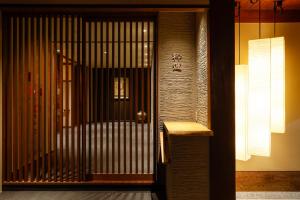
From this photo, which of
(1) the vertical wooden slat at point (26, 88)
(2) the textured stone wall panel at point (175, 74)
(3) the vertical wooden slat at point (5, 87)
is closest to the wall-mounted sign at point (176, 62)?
(2) the textured stone wall panel at point (175, 74)

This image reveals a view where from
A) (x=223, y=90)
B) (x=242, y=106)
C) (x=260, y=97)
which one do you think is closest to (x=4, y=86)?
(x=223, y=90)

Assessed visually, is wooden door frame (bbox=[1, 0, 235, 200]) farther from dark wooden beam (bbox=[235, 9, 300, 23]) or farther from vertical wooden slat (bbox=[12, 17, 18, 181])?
vertical wooden slat (bbox=[12, 17, 18, 181])

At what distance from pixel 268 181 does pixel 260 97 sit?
154 cm

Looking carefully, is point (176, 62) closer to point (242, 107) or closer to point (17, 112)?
point (242, 107)

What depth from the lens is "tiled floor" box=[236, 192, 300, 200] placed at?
4125 millimetres

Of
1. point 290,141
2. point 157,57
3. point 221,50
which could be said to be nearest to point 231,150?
point 221,50

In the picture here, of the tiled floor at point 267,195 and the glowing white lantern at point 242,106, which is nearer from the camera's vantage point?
the glowing white lantern at point 242,106

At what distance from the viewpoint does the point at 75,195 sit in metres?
4.16

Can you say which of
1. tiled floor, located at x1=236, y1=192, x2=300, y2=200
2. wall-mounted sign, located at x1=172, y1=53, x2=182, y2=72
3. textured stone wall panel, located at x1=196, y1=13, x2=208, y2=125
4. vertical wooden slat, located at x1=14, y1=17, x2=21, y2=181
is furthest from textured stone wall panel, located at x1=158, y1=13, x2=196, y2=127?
vertical wooden slat, located at x1=14, y1=17, x2=21, y2=181

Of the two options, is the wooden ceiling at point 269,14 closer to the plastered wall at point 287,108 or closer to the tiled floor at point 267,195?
the plastered wall at point 287,108

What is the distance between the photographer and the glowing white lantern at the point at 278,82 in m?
3.69

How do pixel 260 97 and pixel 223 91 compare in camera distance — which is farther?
pixel 260 97

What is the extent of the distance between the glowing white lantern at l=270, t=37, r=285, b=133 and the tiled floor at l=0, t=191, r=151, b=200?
2084mm

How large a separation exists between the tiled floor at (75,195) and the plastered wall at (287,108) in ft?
5.43
